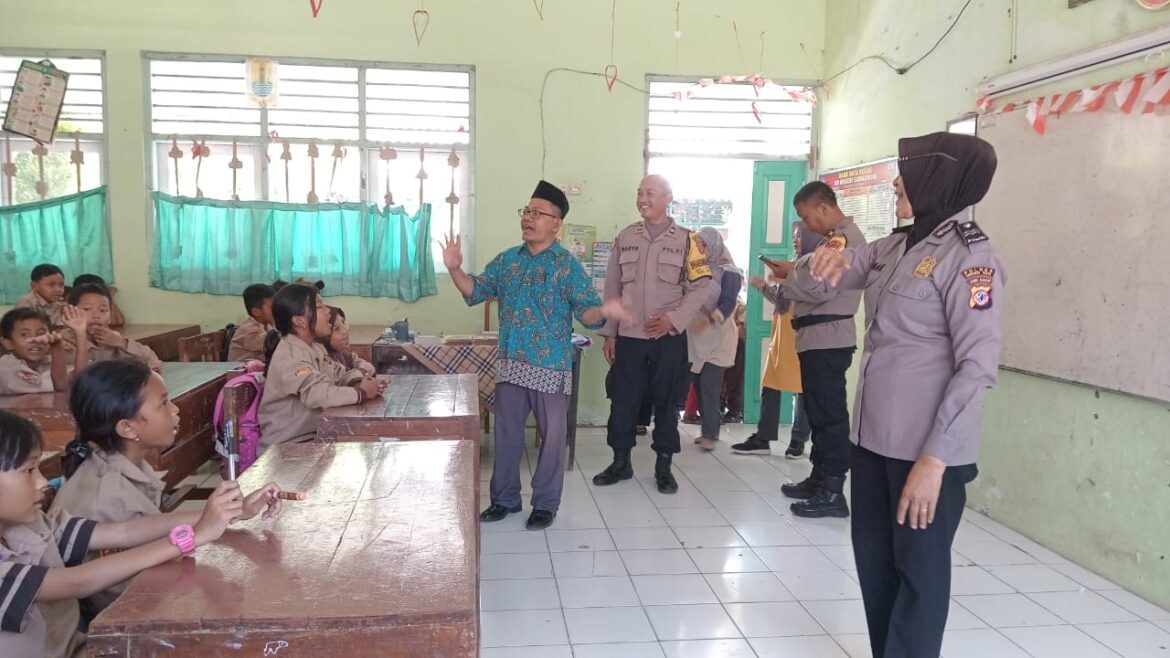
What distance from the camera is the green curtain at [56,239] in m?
5.20

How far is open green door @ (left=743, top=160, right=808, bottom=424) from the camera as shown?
232 inches

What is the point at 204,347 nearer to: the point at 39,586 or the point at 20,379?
the point at 20,379

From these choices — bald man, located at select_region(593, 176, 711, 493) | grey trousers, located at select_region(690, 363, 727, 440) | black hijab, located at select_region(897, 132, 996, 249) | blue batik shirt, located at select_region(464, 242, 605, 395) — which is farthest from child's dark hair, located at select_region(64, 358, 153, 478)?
grey trousers, located at select_region(690, 363, 727, 440)

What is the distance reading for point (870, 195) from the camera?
5.05 m

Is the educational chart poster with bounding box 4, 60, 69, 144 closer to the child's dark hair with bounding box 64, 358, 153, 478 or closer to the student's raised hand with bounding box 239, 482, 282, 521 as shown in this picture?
the child's dark hair with bounding box 64, 358, 153, 478

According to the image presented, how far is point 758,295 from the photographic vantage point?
19.4ft

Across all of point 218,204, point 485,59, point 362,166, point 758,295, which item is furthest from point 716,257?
point 218,204

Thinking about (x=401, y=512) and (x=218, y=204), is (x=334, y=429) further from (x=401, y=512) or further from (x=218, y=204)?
(x=218, y=204)

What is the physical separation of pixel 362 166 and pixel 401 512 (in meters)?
4.44

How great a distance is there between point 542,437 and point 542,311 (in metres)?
0.58

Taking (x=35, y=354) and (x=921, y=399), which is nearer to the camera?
(x=921, y=399)

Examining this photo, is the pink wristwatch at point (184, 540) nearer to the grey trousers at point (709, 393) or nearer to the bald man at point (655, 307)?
the bald man at point (655, 307)

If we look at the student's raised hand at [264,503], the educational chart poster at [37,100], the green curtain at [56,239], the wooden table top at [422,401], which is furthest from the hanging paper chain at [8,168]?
the student's raised hand at [264,503]

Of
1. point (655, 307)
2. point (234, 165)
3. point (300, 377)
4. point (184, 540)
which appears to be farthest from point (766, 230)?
point (184, 540)
